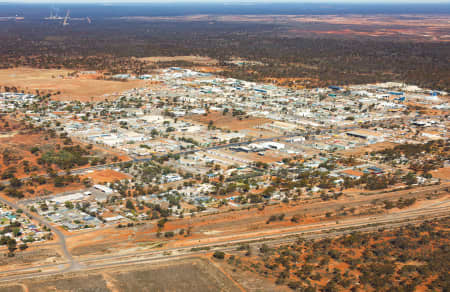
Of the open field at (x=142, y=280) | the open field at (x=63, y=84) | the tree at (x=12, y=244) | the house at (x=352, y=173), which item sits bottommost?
the house at (x=352, y=173)

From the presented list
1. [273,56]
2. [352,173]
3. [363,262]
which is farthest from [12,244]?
[273,56]

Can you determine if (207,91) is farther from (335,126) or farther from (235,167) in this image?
(235,167)

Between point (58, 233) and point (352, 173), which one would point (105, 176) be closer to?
point (58, 233)

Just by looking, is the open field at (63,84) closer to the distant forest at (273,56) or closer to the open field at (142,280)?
the distant forest at (273,56)

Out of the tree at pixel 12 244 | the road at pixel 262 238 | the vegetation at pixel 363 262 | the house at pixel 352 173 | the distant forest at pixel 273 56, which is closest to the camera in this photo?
the vegetation at pixel 363 262

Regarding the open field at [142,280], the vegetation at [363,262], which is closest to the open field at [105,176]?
the open field at [142,280]

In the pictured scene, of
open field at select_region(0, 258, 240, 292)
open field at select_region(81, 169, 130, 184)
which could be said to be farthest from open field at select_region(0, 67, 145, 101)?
open field at select_region(0, 258, 240, 292)
